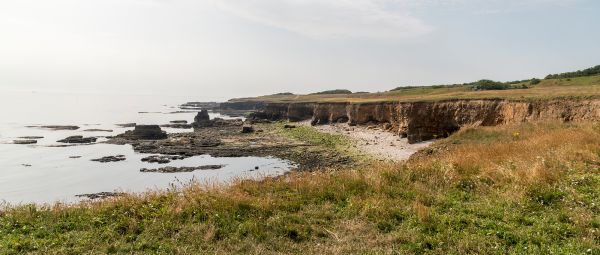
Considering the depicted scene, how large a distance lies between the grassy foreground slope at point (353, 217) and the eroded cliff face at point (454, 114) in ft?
66.9

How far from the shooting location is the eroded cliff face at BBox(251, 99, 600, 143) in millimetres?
28625

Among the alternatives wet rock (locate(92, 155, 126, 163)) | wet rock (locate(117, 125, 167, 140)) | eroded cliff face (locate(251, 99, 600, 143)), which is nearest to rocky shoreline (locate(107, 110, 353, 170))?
wet rock (locate(117, 125, 167, 140))

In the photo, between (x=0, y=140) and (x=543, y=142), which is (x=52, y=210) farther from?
(x=0, y=140)

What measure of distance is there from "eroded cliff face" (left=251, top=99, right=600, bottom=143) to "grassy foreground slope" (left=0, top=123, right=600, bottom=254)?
20384mm

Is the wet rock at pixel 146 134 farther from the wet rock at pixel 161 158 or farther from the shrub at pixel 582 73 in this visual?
the shrub at pixel 582 73

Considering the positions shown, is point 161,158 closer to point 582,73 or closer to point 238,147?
point 238,147

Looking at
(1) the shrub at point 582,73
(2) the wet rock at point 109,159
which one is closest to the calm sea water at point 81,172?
(2) the wet rock at point 109,159

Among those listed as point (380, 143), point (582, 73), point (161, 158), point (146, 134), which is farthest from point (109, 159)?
point (582, 73)

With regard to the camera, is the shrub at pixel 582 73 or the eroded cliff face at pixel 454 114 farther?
the shrub at pixel 582 73

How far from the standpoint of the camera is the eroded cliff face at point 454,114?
28.6 meters

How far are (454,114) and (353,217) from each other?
35.9 meters

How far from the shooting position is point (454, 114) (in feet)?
135

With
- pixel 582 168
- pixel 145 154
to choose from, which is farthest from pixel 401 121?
pixel 582 168

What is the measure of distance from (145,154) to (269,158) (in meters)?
15.7
